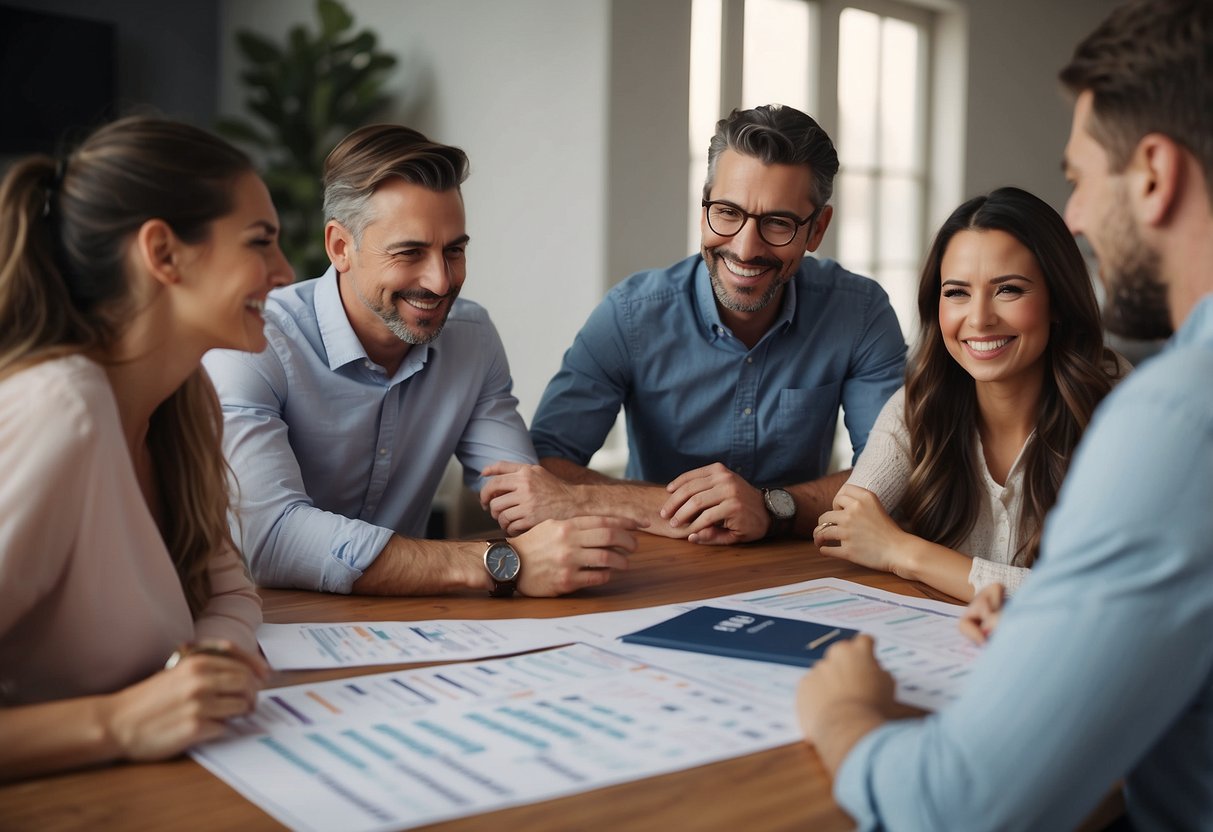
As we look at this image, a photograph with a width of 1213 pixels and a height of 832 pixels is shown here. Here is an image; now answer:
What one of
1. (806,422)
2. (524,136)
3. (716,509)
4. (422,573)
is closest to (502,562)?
(422,573)

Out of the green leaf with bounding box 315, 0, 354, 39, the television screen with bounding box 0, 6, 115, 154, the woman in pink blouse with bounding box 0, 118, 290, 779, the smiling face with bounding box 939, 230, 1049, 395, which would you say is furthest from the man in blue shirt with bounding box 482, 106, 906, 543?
the television screen with bounding box 0, 6, 115, 154

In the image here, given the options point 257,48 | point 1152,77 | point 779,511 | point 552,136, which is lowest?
point 779,511

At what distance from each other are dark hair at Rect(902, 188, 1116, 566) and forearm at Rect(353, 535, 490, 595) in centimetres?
83

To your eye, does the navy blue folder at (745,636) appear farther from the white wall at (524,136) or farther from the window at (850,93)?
the window at (850,93)

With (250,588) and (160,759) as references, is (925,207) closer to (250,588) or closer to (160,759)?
(250,588)

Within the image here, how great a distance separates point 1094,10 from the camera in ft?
22.5

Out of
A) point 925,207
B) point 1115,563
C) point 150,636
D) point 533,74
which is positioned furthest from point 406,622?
point 925,207

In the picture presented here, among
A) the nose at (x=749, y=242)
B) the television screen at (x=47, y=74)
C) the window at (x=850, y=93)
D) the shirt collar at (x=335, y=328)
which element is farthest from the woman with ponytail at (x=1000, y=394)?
the television screen at (x=47, y=74)

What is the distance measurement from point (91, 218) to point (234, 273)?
160 mm

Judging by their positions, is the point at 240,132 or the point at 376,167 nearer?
the point at 376,167

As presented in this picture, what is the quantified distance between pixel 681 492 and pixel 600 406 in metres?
0.56

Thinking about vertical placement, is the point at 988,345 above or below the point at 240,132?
below

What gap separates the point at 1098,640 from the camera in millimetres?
842

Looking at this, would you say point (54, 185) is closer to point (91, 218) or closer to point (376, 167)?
point (91, 218)
